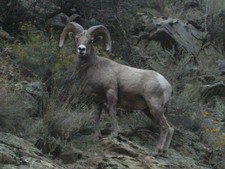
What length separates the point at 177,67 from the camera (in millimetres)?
14914

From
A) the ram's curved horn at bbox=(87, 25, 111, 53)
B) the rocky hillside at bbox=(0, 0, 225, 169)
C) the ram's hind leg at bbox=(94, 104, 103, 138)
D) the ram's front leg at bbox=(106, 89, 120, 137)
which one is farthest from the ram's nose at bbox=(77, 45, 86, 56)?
the ram's hind leg at bbox=(94, 104, 103, 138)

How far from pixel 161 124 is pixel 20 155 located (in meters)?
3.52

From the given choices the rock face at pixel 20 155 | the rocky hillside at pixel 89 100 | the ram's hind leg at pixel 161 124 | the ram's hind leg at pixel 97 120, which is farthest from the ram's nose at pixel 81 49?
the rock face at pixel 20 155

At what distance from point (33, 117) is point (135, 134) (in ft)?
7.14

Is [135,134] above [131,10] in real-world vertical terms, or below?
below

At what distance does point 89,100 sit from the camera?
31.0 ft

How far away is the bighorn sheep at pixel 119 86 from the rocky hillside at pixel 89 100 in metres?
0.25

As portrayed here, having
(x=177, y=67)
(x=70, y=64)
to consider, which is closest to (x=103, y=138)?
(x=70, y=64)

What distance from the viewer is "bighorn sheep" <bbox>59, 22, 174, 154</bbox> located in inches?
369

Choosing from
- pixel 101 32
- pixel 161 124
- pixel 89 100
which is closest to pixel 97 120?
pixel 89 100

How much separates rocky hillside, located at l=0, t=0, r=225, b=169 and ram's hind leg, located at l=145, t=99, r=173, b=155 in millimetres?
180

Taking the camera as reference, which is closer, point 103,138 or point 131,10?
point 103,138

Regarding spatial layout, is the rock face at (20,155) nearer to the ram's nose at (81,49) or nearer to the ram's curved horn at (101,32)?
the ram's nose at (81,49)

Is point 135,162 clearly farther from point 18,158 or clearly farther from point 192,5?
point 192,5
